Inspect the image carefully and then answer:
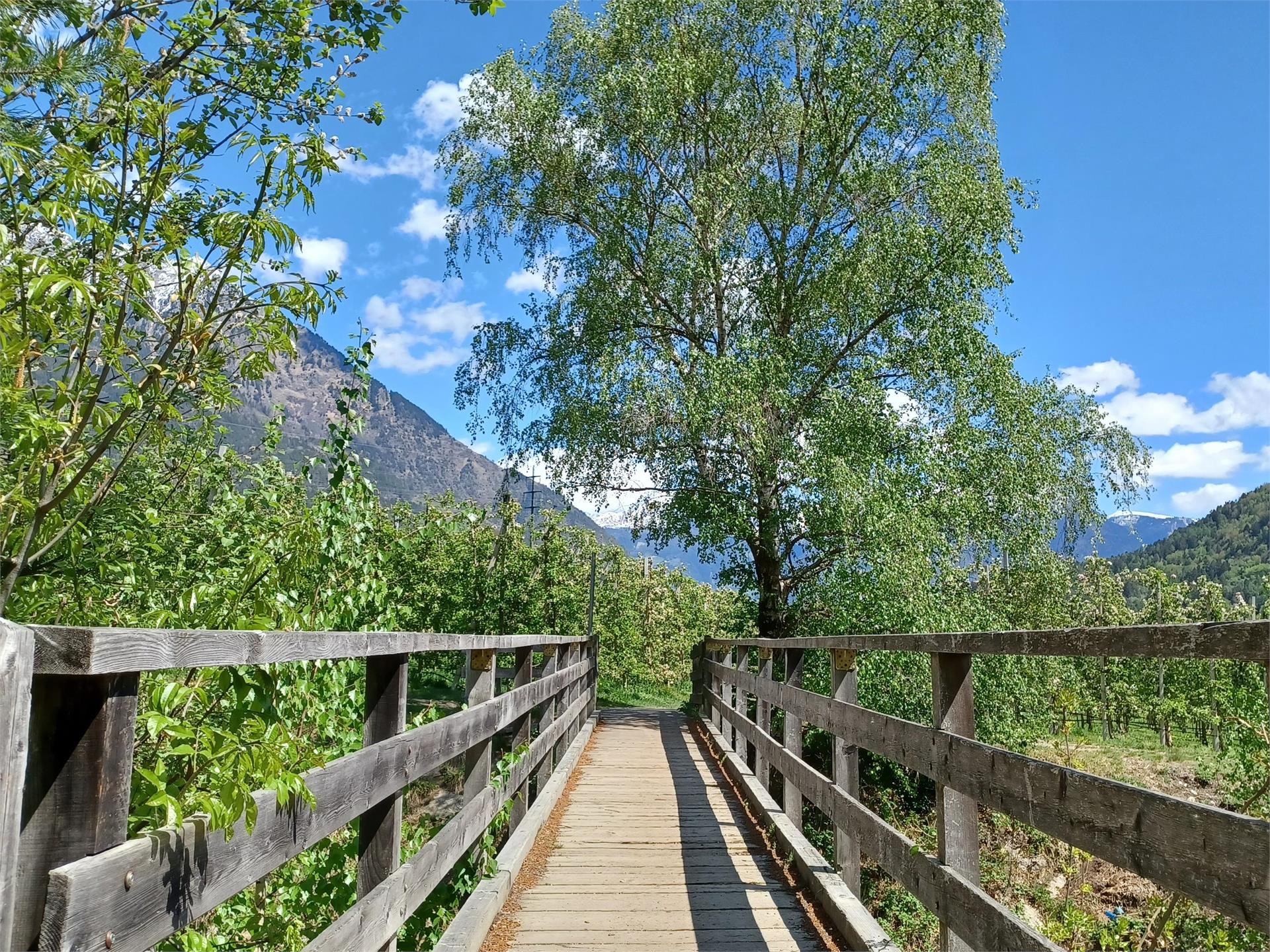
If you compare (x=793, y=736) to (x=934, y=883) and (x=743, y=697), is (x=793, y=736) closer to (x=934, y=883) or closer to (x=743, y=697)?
(x=934, y=883)

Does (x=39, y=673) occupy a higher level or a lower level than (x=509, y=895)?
higher

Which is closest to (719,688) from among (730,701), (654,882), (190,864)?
(730,701)

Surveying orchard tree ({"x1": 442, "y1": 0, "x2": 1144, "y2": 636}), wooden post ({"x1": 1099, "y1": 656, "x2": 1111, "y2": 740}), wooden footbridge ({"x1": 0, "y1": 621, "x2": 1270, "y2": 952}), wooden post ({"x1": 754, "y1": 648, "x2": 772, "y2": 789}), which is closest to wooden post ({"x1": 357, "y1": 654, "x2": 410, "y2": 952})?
wooden footbridge ({"x1": 0, "y1": 621, "x2": 1270, "y2": 952})

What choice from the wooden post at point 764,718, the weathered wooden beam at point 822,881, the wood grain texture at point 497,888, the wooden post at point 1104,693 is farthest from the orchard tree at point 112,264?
the wooden post at point 1104,693

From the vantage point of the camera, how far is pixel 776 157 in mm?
15352

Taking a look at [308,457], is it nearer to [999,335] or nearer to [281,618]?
[281,618]

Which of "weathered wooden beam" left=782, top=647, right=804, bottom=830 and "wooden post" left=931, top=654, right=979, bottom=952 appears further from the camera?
"weathered wooden beam" left=782, top=647, right=804, bottom=830

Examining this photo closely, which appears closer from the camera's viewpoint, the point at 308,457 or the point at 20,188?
the point at 20,188

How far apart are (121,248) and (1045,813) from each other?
3.57 metres

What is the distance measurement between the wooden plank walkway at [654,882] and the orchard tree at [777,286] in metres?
5.20

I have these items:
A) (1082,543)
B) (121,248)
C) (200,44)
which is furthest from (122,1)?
(1082,543)

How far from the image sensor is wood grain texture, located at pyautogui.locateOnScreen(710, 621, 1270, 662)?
1447 mm

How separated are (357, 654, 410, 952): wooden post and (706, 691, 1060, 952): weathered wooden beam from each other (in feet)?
5.17

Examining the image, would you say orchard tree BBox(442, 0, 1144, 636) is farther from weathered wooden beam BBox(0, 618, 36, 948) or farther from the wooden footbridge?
weathered wooden beam BBox(0, 618, 36, 948)
